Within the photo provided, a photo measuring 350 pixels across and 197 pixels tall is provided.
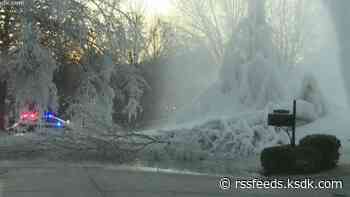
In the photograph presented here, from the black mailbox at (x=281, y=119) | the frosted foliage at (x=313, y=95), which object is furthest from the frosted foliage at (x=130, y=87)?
the black mailbox at (x=281, y=119)

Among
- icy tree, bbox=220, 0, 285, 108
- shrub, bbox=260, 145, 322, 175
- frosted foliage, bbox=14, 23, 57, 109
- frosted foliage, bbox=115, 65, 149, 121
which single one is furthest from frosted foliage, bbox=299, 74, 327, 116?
frosted foliage, bbox=14, 23, 57, 109

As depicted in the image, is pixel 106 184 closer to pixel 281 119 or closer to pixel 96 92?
pixel 281 119

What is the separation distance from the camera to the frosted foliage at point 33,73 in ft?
54.7

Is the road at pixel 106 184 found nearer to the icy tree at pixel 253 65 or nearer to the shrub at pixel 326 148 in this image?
the shrub at pixel 326 148

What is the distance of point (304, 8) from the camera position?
30422mm

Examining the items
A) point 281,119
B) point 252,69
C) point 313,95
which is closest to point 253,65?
point 252,69

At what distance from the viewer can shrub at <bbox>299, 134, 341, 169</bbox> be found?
13.2 m

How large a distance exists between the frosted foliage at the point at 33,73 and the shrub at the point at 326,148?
795 centimetres

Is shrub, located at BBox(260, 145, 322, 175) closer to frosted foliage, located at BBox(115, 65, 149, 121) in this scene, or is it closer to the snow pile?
the snow pile

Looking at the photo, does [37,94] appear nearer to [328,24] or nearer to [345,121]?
[345,121]

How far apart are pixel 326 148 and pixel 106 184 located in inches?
236

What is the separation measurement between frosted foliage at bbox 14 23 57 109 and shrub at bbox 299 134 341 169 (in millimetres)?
7946

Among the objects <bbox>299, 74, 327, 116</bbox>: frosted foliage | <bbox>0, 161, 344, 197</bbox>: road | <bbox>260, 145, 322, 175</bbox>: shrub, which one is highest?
<bbox>299, 74, 327, 116</bbox>: frosted foliage

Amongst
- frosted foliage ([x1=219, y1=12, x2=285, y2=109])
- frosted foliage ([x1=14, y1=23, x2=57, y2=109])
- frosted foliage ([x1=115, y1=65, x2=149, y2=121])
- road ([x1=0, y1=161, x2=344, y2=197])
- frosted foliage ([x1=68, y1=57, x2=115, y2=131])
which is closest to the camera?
road ([x1=0, y1=161, x2=344, y2=197])
